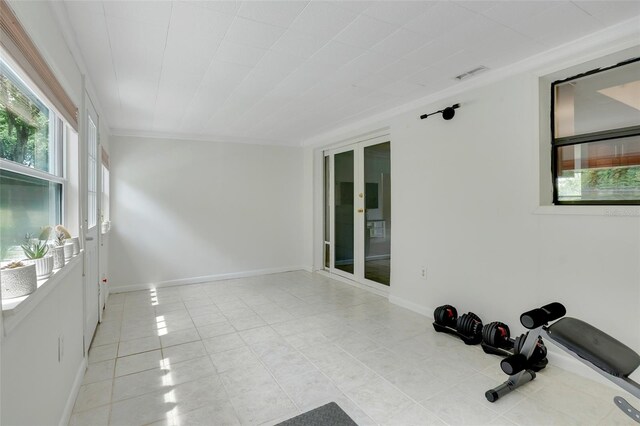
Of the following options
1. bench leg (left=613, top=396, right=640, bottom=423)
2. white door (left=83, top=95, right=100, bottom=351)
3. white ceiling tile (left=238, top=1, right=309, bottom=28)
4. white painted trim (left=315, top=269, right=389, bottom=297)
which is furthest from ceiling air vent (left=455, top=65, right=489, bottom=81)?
white door (left=83, top=95, right=100, bottom=351)

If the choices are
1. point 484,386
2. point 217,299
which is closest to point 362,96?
point 484,386

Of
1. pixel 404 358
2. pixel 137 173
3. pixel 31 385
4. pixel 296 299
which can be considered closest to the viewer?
pixel 31 385

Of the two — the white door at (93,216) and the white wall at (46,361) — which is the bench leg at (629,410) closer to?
the white wall at (46,361)

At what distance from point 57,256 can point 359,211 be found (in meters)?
3.72

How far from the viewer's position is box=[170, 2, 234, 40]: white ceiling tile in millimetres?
1884

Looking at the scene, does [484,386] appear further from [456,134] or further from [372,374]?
[456,134]

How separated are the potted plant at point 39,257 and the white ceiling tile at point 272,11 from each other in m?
1.76

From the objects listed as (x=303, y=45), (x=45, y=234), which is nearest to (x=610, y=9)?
(x=303, y=45)

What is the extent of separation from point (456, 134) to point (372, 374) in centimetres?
242

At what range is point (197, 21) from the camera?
2006 mm

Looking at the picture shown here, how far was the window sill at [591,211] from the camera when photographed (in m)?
2.09

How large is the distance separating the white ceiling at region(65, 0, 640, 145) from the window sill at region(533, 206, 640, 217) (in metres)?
1.24

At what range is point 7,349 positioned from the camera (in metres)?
1.09

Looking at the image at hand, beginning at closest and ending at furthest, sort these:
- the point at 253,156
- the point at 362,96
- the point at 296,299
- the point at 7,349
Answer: the point at 7,349 → the point at 362,96 → the point at 296,299 → the point at 253,156
